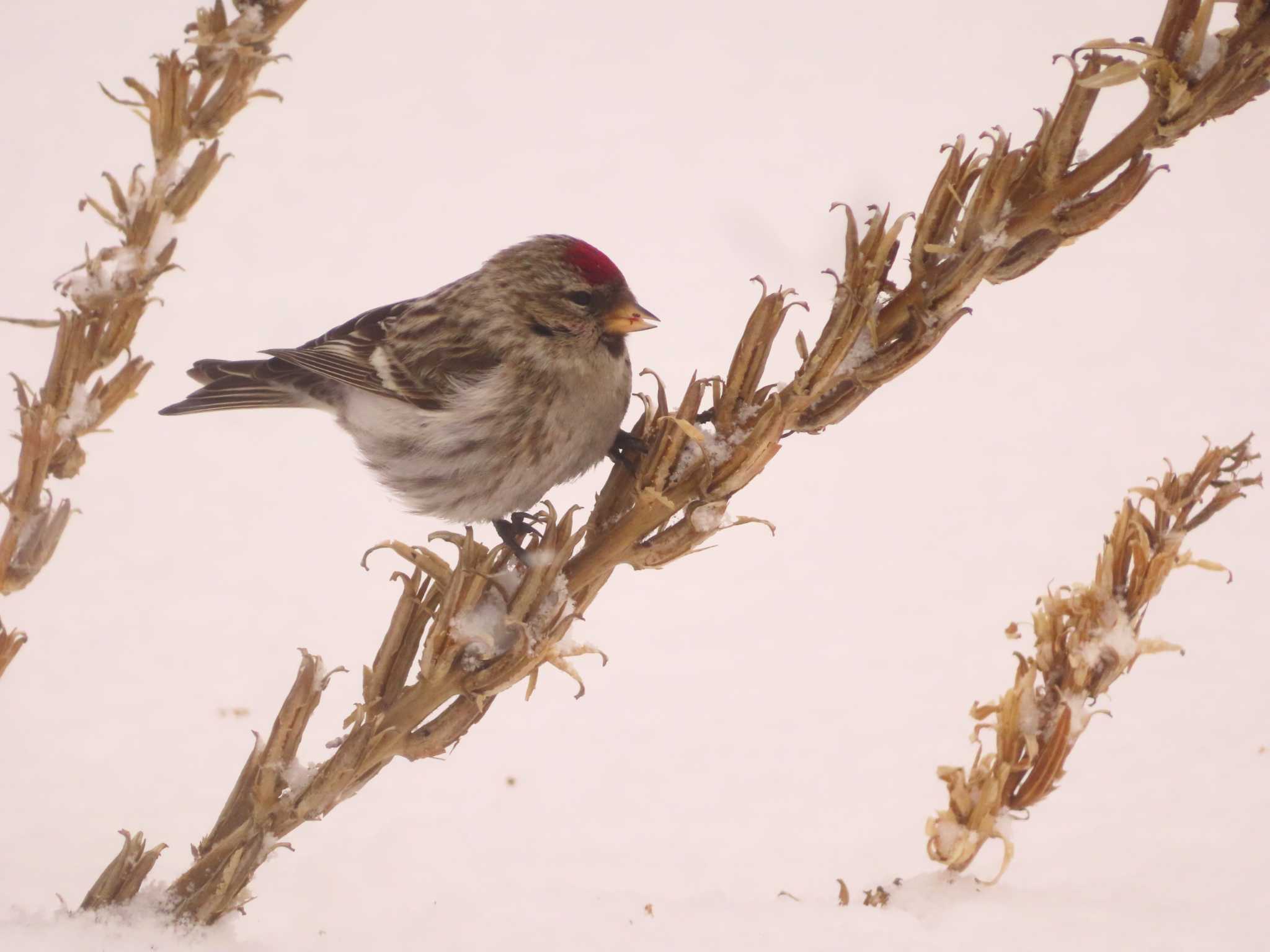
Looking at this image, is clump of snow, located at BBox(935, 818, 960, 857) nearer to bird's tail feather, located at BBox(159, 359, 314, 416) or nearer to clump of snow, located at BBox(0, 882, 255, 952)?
clump of snow, located at BBox(0, 882, 255, 952)

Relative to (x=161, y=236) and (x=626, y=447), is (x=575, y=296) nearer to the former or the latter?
(x=626, y=447)

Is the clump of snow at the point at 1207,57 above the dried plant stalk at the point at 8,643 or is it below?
above

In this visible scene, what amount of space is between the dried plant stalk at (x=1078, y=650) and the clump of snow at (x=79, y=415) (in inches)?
34.0

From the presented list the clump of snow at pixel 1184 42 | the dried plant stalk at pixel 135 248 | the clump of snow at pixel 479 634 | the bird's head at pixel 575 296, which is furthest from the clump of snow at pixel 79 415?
the clump of snow at pixel 1184 42

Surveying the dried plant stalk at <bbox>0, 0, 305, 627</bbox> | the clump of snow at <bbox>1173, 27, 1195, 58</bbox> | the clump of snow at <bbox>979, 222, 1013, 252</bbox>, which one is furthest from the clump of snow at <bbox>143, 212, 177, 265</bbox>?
the clump of snow at <bbox>1173, 27, 1195, 58</bbox>

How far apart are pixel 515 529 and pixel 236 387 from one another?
466 mm

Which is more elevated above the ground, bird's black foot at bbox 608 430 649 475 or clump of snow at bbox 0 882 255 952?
bird's black foot at bbox 608 430 649 475

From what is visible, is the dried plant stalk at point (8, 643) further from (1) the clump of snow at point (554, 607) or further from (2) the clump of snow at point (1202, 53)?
(2) the clump of snow at point (1202, 53)

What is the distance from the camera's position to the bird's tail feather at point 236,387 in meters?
1.49

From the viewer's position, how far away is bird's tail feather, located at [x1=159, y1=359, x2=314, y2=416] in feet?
4.90

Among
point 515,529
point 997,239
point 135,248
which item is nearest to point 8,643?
point 135,248

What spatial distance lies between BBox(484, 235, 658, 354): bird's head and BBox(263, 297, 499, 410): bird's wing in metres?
0.08

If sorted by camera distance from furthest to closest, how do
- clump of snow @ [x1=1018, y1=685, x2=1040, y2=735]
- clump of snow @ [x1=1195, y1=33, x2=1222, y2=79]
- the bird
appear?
the bird
clump of snow @ [x1=1018, y1=685, x2=1040, y2=735]
clump of snow @ [x1=1195, y1=33, x2=1222, y2=79]

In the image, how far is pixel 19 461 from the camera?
3.04 feet
